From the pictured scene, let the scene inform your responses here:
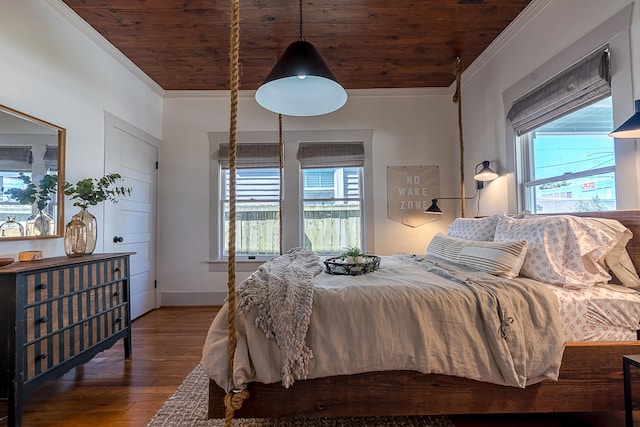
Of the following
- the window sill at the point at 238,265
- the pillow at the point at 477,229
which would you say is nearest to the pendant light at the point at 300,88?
the pillow at the point at 477,229

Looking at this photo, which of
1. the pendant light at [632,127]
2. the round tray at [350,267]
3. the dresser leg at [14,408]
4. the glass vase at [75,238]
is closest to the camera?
the pendant light at [632,127]

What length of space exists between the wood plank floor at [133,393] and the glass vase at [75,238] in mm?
891

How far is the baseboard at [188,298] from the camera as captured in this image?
13.2 feet

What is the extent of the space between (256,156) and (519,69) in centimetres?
296

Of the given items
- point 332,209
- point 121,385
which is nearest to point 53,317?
point 121,385

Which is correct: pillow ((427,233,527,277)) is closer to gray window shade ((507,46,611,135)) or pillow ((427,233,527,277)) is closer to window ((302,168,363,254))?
gray window shade ((507,46,611,135))

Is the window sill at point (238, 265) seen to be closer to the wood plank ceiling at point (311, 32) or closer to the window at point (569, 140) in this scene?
the wood plank ceiling at point (311, 32)

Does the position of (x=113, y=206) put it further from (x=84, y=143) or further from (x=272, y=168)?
(x=272, y=168)

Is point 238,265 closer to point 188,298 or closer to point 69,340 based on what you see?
point 188,298

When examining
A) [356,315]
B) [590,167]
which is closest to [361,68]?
[590,167]

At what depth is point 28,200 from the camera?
7.02 ft

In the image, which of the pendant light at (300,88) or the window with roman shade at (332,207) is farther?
the window with roman shade at (332,207)

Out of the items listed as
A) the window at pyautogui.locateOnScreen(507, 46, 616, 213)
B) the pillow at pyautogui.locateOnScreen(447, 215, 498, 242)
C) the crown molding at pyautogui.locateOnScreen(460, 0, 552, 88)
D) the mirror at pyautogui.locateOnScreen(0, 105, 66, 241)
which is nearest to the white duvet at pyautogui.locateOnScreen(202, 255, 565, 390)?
the pillow at pyautogui.locateOnScreen(447, 215, 498, 242)

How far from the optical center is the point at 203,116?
410cm
